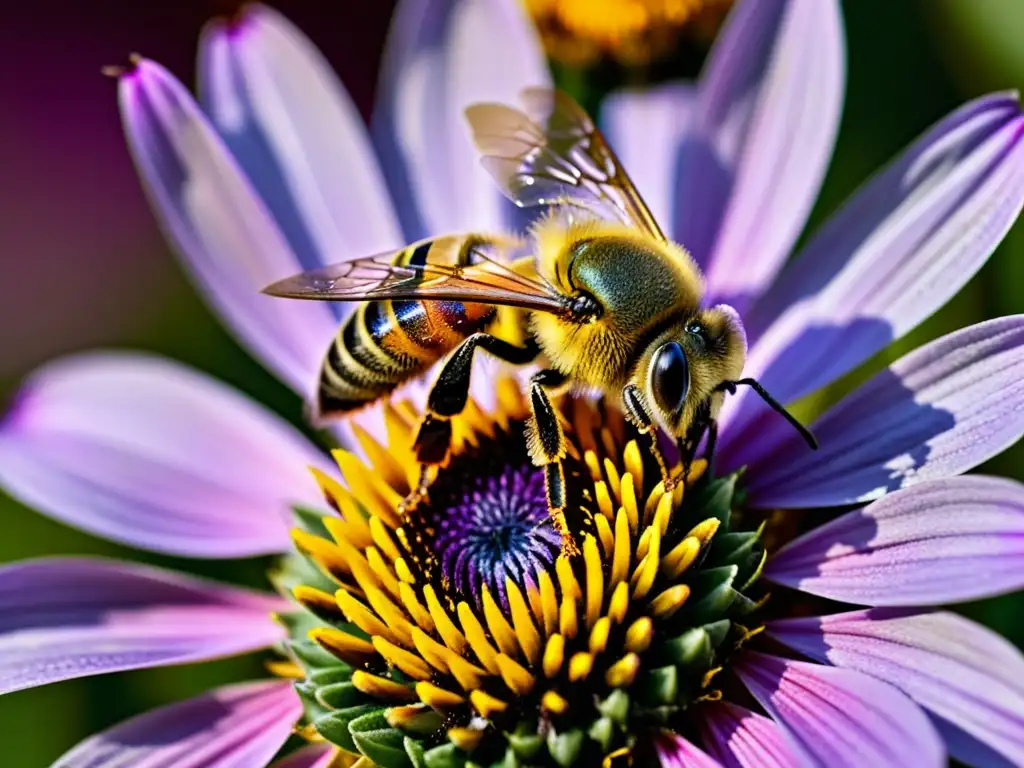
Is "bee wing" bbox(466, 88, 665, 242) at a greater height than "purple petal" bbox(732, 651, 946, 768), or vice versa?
"bee wing" bbox(466, 88, 665, 242)

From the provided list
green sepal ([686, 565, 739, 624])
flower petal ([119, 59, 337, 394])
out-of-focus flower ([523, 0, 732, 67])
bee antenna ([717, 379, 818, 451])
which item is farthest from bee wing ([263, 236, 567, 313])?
out-of-focus flower ([523, 0, 732, 67])

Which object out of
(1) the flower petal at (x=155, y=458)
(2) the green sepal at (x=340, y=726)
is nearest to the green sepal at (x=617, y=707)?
(2) the green sepal at (x=340, y=726)

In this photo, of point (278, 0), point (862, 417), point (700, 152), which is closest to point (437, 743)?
point (862, 417)

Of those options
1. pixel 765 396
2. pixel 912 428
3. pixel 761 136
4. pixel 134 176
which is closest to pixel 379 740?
pixel 765 396

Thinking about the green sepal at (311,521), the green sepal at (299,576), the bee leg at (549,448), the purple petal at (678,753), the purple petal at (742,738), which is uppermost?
the bee leg at (549,448)

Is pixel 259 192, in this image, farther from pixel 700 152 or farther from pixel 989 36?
pixel 989 36

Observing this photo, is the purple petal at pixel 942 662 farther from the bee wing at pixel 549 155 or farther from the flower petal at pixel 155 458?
the flower petal at pixel 155 458

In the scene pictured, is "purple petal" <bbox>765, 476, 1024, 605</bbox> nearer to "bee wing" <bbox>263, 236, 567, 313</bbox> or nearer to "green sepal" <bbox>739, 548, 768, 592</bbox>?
"green sepal" <bbox>739, 548, 768, 592</bbox>
